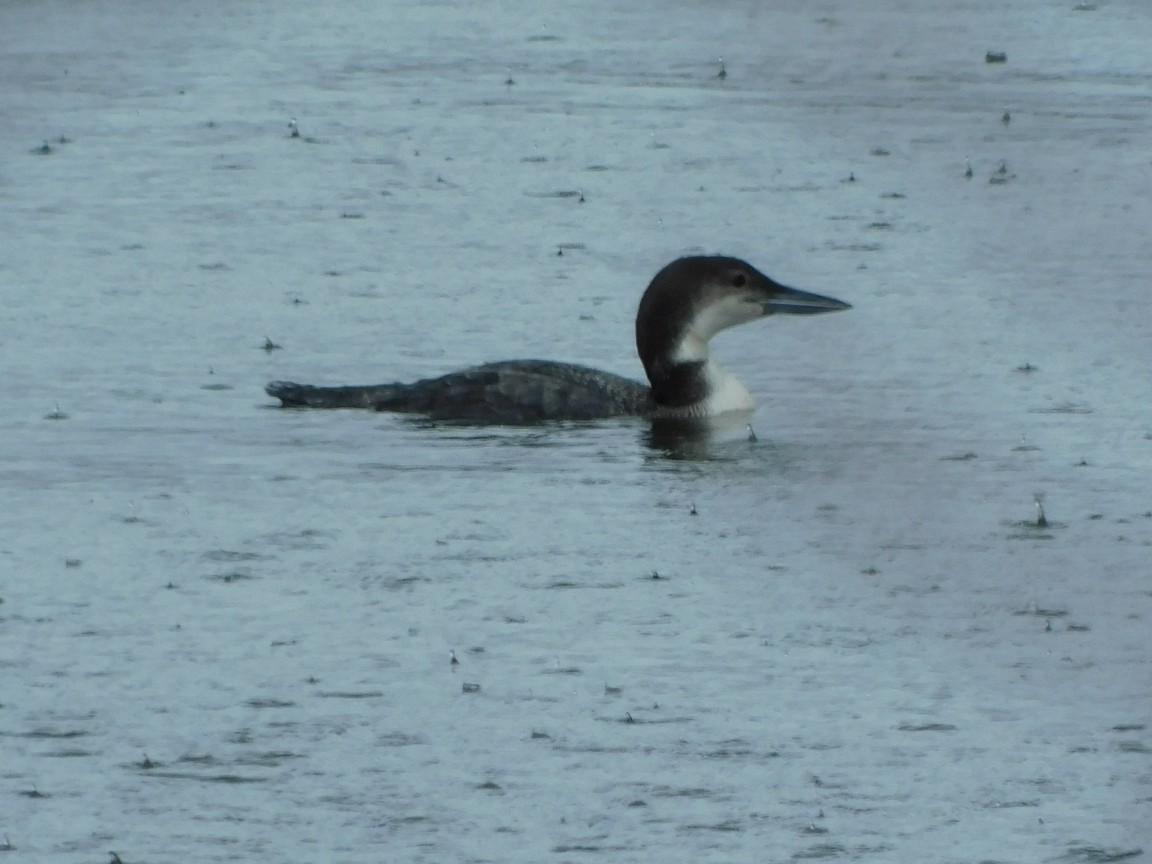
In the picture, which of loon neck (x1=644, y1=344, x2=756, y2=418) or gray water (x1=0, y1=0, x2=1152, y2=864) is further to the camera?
loon neck (x1=644, y1=344, x2=756, y2=418)

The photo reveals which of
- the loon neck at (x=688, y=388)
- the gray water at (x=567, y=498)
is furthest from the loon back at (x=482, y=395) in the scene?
the loon neck at (x=688, y=388)

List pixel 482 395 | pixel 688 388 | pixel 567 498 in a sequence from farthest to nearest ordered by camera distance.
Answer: pixel 688 388
pixel 482 395
pixel 567 498

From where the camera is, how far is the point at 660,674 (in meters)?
8.26

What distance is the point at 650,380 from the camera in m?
12.4

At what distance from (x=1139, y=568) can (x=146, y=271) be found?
6.84 metres

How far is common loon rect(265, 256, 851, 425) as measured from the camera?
11.9m

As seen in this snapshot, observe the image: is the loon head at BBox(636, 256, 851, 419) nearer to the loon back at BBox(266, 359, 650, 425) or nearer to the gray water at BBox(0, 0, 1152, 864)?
the gray water at BBox(0, 0, 1152, 864)

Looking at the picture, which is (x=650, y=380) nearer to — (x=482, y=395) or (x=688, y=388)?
(x=688, y=388)

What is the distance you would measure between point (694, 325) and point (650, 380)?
290mm

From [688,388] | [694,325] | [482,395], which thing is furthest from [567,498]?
[694,325]

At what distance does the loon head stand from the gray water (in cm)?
28

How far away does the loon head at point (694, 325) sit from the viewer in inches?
482

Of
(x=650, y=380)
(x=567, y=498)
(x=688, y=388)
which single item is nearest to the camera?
(x=567, y=498)

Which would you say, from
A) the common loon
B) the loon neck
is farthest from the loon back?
the loon neck
